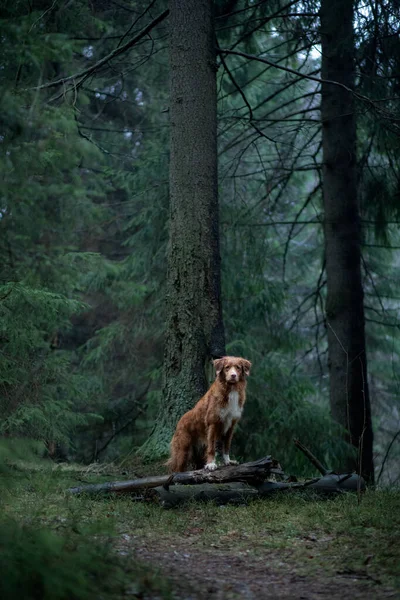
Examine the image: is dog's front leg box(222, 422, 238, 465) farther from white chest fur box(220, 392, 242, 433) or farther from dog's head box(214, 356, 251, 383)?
dog's head box(214, 356, 251, 383)

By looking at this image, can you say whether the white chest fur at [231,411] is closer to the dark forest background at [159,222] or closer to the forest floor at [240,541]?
the forest floor at [240,541]

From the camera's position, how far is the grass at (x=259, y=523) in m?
5.26

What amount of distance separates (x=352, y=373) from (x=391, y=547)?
6648 mm

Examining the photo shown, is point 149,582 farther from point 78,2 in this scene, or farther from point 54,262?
point 78,2

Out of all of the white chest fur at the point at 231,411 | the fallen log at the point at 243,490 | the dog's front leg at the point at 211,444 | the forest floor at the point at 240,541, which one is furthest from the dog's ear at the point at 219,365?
the forest floor at the point at 240,541

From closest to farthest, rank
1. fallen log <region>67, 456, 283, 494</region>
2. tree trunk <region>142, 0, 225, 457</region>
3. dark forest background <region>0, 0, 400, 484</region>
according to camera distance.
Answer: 1. dark forest background <region>0, 0, 400, 484</region>
2. fallen log <region>67, 456, 283, 494</region>
3. tree trunk <region>142, 0, 225, 457</region>

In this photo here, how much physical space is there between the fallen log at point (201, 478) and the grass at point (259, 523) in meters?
0.13

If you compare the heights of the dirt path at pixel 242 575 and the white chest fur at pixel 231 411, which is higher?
the white chest fur at pixel 231 411

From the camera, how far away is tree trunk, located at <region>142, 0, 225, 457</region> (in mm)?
8773

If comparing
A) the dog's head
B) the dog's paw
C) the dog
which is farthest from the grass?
the dog's head

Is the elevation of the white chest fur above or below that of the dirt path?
above

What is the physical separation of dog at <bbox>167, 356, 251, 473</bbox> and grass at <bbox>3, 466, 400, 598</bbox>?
3.08ft

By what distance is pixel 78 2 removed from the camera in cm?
1069

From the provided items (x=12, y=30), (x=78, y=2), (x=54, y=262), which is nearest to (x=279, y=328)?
Result: (x=78, y=2)
